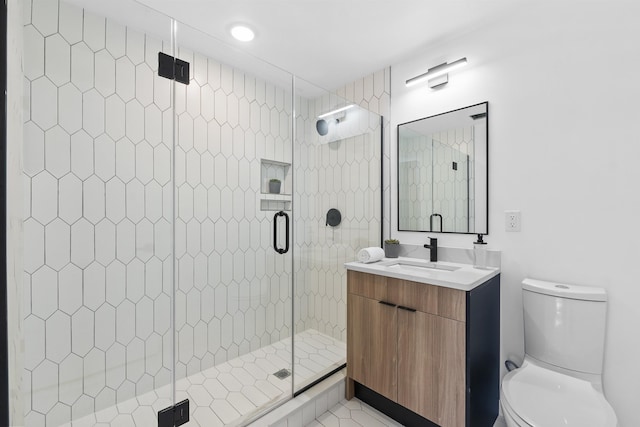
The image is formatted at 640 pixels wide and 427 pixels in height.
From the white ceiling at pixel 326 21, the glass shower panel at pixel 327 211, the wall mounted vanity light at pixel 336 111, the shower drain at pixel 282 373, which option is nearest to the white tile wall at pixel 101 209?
the white ceiling at pixel 326 21

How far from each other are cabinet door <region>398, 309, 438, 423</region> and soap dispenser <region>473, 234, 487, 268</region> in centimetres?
53

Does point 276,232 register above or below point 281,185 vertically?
below

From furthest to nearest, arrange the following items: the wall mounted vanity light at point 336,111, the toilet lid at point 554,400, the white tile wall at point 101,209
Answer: the wall mounted vanity light at point 336,111 → the white tile wall at point 101,209 → the toilet lid at point 554,400

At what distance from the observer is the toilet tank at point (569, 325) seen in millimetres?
1341

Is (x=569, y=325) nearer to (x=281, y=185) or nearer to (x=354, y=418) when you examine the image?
(x=354, y=418)

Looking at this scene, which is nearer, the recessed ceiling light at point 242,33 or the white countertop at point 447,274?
the white countertop at point 447,274

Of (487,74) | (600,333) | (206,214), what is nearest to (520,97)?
(487,74)

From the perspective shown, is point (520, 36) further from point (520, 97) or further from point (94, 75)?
point (94, 75)

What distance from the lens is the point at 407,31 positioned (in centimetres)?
186

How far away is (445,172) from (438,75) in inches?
26.6

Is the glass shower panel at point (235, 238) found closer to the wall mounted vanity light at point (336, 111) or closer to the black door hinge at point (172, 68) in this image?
the black door hinge at point (172, 68)

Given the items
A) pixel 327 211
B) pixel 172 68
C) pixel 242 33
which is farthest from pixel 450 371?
pixel 242 33

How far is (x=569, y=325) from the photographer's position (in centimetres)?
137

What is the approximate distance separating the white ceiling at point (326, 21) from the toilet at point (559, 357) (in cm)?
161
